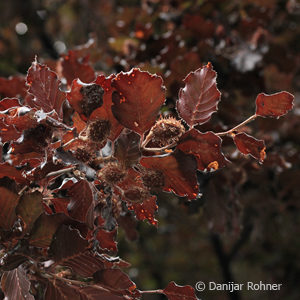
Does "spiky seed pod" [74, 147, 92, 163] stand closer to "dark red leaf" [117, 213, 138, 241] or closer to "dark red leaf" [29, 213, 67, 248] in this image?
"dark red leaf" [29, 213, 67, 248]

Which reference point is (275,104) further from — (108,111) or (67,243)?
(67,243)

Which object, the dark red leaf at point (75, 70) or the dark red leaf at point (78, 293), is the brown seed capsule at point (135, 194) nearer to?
the dark red leaf at point (78, 293)

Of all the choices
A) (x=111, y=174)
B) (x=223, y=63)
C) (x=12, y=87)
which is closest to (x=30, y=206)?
(x=111, y=174)

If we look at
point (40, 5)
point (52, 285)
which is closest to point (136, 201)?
point (52, 285)

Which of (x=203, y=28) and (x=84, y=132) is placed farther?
(x=203, y=28)

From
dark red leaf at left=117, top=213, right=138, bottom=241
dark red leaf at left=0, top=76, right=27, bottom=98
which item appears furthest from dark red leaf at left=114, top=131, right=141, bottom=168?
dark red leaf at left=0, top=76, right=27, bottom=98

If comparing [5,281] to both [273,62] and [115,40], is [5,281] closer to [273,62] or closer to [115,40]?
[115,40]

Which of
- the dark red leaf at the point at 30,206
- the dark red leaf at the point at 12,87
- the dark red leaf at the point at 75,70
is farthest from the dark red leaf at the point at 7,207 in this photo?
the dark red leaf at the point at 12,87
